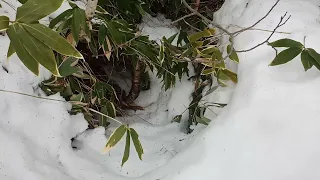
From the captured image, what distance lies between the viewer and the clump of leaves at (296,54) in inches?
36.4

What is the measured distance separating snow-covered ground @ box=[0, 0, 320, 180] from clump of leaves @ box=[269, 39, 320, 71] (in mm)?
39

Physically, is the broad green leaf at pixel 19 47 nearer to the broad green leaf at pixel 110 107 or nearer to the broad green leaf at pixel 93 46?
the broad green leaf at pixel 93 46

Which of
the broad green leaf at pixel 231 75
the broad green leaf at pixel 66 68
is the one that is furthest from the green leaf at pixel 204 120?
the broad green leaf at pixel 66 68

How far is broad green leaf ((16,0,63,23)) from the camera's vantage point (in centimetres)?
63

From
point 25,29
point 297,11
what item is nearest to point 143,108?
point 297,11

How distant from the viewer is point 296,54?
0.94 metres

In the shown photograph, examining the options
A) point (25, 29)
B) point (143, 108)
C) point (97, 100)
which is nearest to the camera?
point (25, 29)

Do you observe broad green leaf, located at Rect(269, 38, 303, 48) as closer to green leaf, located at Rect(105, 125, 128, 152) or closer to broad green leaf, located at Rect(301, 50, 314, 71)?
broad green leaf, located at Rect(301, 50, 314, 71)

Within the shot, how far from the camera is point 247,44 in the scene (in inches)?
43.6

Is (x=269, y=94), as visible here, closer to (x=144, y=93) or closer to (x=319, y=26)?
(x=319, y=26)

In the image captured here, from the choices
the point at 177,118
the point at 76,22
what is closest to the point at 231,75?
the point at 177,118

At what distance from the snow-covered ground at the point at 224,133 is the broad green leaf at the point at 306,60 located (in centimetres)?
3

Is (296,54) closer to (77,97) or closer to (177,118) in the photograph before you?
(177,118)

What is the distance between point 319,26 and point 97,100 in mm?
658
